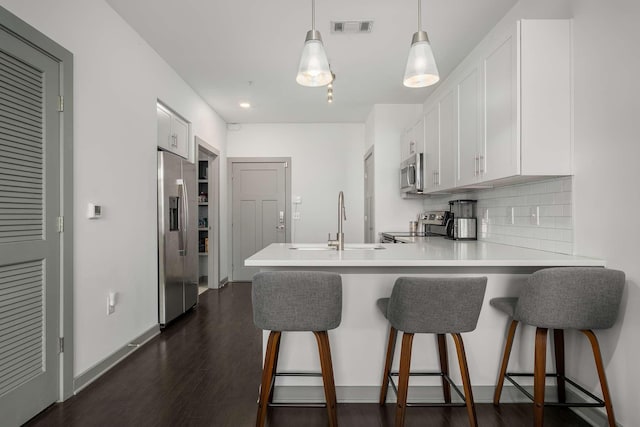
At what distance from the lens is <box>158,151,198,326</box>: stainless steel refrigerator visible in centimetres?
378

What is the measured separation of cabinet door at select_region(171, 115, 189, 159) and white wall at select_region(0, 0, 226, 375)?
510 mm

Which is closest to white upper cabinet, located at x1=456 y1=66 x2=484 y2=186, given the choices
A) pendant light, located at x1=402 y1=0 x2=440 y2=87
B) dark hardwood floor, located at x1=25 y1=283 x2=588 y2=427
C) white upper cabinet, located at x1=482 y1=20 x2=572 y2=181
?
white upper cabinet, located at x1=482 y1=20 x2=572 y2=181

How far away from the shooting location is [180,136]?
4469mm

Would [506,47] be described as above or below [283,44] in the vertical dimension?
below

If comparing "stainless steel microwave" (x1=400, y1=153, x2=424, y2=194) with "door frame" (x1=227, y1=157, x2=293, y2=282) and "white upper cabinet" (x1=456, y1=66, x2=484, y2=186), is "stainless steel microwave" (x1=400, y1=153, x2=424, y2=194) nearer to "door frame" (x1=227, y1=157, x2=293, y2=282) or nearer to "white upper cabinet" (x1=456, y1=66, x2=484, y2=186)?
"white upper cabinet" (x1=456, y1=66, x2=484, y2=186)

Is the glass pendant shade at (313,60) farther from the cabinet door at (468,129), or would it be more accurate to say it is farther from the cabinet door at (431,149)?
the cabinet door at (431,149)

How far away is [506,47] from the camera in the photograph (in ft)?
7.93

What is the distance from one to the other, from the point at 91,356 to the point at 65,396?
0.31m

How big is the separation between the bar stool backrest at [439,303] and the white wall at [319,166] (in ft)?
14.7

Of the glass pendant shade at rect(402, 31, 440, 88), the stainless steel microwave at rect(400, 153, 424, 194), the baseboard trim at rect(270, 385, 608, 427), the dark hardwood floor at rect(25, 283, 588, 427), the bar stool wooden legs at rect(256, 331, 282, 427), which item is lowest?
the dark hardwood floor at rect(25, 283, 588, 427)

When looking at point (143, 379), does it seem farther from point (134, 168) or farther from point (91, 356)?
point (134, 168)

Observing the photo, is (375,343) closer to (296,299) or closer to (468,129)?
(296,299)

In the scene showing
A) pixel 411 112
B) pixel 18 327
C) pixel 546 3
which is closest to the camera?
pixel 18 327

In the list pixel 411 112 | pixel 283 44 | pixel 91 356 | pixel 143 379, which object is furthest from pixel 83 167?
pixel 411 112
